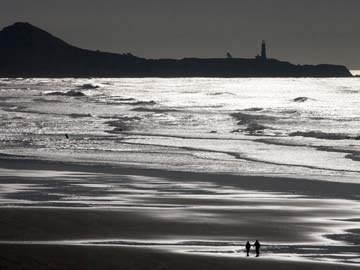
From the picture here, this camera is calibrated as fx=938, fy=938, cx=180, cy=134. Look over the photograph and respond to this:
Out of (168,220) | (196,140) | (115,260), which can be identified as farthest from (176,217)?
(196,140)

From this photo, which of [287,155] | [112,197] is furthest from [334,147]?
[112,197]

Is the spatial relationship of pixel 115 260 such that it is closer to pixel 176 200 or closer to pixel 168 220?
pixel 168 220

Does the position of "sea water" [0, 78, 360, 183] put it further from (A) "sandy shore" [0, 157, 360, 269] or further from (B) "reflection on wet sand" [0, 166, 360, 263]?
(B) "reflection on wet sand" [0, 166, 360, 263]

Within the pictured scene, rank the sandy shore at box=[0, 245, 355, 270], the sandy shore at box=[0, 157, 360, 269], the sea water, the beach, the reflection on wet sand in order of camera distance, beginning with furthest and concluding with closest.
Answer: the sea water → the reflection on wet sand → the beach → the sandy shore at box=[0, 157, 360, 269] → the sandy shore at box=[0, 245, 355, 270]

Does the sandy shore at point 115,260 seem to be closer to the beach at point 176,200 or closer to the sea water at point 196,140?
the beach at point 176,200

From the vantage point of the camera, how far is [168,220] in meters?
25.7

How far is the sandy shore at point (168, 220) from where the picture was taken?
2042 centimetres

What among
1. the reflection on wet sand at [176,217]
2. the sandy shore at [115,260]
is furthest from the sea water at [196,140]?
the sandy shore at [115,260]

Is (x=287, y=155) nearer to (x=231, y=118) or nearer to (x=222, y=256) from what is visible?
(x=222, y=256)

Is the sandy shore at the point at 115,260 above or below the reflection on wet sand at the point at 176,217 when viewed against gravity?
above

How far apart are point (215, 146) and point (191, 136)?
8.01 meters

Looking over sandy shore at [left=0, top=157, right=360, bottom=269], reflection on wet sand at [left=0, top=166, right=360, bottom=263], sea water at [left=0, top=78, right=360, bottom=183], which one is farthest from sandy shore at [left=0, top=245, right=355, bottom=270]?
sea water at [left=0, top=78, right=360, bottom=183]

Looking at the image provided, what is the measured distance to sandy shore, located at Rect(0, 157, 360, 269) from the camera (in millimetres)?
20422

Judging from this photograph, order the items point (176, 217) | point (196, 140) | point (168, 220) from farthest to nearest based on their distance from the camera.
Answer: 1. point (196, 140)
2. point (176, 217)
3. point (168, 220)
